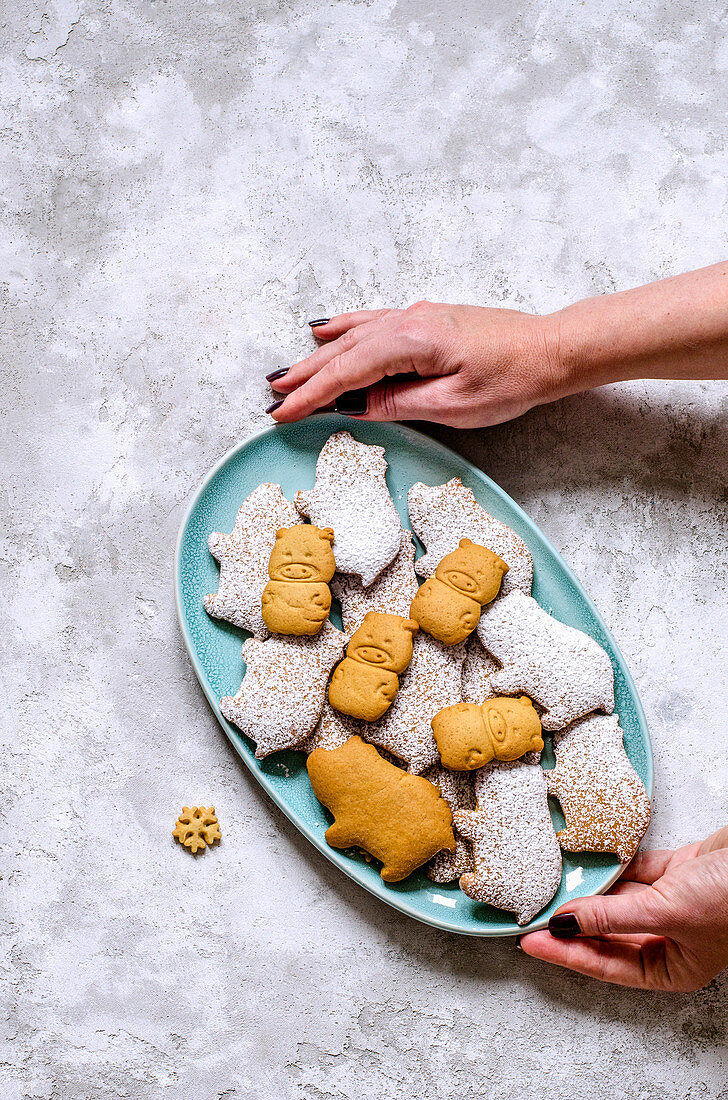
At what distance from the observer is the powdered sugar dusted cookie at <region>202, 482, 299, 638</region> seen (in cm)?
181

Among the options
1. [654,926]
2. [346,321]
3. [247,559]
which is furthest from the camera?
[346,321]

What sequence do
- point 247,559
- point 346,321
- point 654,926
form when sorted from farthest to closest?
point 346,321
point 247,559
point 654,926

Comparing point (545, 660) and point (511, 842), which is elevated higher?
point (545, 660)

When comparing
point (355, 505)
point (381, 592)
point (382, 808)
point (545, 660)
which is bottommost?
point (382, 808)

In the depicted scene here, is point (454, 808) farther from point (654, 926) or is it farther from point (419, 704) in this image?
point (654, 926)

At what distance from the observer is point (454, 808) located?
183 cm

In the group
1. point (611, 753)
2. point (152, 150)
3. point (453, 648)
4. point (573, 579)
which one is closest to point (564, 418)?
point (573, 579)

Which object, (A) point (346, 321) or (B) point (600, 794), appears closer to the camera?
(B) point (600, 794)

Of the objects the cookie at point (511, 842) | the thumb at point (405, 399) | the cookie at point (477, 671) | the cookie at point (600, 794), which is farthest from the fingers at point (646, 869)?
the thumb at point (405, 399)

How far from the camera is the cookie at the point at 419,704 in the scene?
5.84 ft

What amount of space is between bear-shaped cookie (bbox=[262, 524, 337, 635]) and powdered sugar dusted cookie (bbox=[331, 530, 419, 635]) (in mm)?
105

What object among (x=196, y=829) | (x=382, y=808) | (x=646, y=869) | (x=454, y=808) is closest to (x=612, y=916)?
(x=646, y=869)

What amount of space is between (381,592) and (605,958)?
101 cm

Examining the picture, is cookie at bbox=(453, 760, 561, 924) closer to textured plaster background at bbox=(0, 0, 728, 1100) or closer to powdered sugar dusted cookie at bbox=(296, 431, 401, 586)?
textured plaster background at bbox=(0, 0, 728, 1100)
